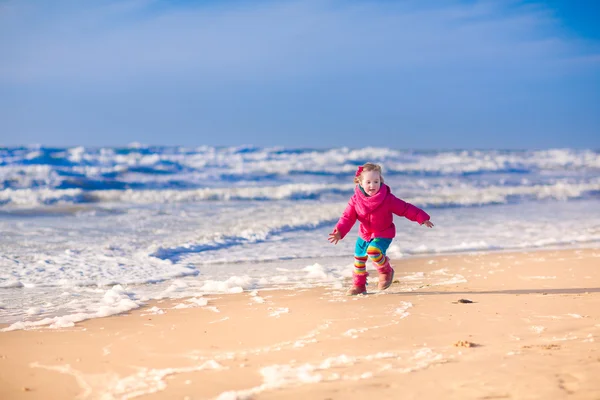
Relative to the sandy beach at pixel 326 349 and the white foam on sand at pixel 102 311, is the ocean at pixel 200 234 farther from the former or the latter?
the sandy beach at pixel 326 349

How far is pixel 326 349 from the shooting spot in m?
3.76

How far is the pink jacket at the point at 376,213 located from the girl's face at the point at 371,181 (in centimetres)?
5

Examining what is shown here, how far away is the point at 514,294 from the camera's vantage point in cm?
548

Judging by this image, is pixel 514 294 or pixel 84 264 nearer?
pixel 514 294

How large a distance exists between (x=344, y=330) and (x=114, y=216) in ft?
31.5

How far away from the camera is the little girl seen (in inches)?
231

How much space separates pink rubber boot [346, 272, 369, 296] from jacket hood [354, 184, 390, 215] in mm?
602

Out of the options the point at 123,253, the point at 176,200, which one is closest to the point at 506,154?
the point at 176,200

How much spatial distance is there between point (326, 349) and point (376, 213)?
7.71 feet

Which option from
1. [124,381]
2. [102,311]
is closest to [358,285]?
[102,311]

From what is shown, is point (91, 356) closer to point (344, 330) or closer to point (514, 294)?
point (344, 330)

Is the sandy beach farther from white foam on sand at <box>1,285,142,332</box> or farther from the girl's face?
the girl's face

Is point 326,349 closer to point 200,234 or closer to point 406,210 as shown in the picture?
point 406,210

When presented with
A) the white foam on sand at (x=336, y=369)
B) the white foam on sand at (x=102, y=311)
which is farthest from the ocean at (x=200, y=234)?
the white foam on sand at (x=336, y=369)
